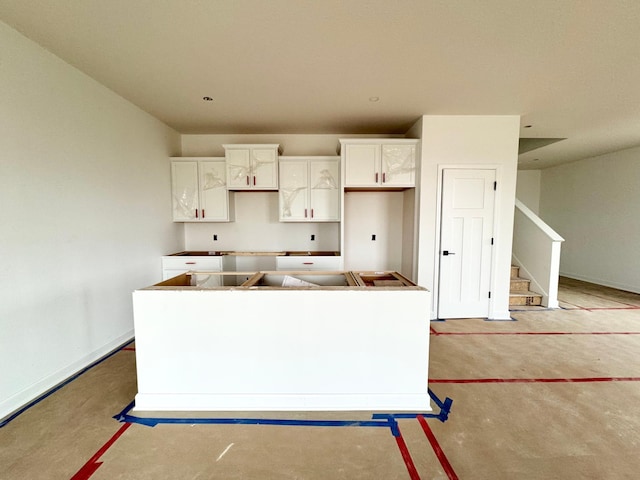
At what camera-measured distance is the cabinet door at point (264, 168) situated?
3.68 metres

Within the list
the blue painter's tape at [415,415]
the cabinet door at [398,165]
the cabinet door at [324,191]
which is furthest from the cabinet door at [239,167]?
the blue painter's tape at [415,415]

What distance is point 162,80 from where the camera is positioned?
246 centimetres

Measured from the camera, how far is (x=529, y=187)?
6.68m

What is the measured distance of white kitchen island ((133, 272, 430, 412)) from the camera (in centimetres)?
181

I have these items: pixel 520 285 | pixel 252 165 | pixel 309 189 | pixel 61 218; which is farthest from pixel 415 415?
pixel 520 285

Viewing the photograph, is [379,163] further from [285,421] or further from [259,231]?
[285,421]

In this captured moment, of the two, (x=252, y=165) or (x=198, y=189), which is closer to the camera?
(x=252, y=165)

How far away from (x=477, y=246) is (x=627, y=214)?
3953mm

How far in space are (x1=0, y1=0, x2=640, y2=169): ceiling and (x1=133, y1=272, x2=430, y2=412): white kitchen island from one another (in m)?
1.81

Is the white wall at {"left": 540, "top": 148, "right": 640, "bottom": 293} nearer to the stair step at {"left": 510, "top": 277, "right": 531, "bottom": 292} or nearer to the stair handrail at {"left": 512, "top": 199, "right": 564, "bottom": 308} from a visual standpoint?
the stair handrail at {"left": 512, "top": 199, "right": 564, "bottom": 308}

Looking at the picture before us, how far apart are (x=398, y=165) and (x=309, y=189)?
128 cm

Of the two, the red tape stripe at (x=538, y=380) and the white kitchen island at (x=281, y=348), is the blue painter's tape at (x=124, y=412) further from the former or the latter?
the red tape stripe at (x=538, y=380)

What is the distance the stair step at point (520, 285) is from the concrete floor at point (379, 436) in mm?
2005

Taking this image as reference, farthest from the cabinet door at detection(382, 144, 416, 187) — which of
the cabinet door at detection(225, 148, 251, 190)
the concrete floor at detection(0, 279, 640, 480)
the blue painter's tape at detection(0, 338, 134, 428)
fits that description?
the blue painter's tape at detection(0, 338, 134, 428)
